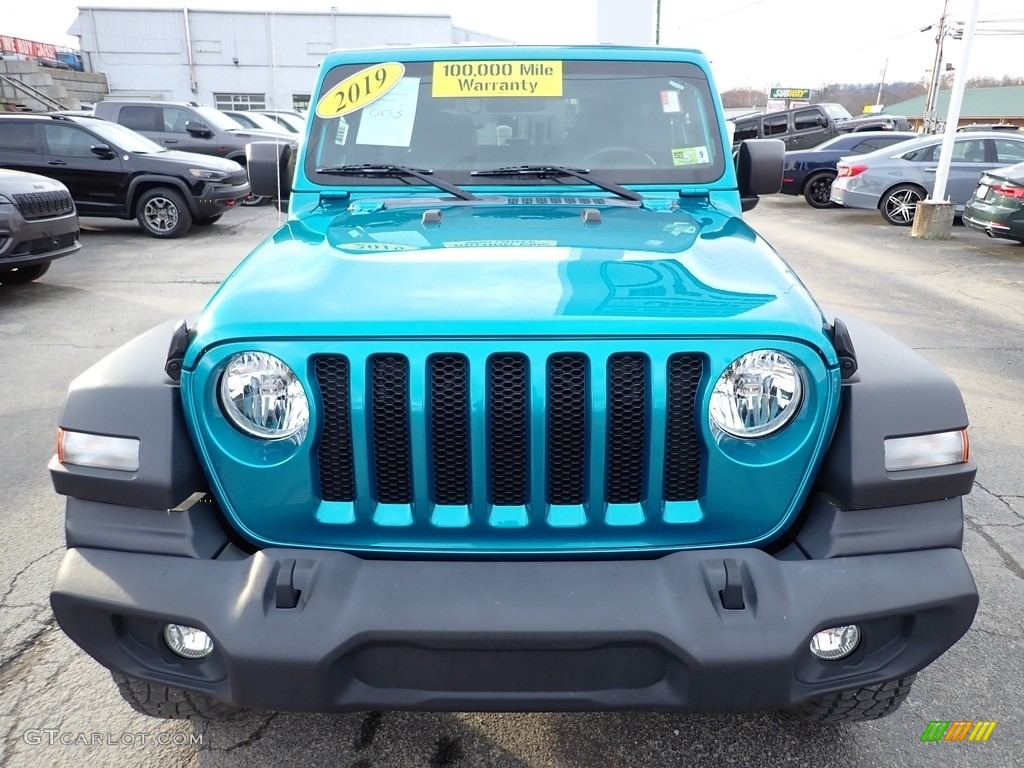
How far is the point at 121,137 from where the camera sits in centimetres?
1133

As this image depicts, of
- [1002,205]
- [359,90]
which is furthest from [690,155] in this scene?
[1002,205]

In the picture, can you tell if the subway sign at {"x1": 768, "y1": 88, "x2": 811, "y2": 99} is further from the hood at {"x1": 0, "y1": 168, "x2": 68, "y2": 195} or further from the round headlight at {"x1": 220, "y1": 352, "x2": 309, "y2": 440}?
the round headlight at {"x1": 220, "y1": 352, "x2": 309, "y2": 440}

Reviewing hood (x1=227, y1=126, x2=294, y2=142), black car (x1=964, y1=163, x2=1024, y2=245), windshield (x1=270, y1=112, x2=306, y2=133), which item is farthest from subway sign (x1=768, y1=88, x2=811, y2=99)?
black car (x1=964, y1=163, x2=1024, y2=245)

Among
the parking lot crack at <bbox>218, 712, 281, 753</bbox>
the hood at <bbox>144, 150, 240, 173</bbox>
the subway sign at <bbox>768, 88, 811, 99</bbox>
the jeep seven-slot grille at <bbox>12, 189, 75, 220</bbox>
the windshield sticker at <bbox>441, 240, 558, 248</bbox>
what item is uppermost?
the subway sign at <bbox>768, 88, 811, 99</bbox>

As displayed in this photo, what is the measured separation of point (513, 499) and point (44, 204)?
764 centimetres

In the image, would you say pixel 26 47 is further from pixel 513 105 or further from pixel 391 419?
pixel 391 419

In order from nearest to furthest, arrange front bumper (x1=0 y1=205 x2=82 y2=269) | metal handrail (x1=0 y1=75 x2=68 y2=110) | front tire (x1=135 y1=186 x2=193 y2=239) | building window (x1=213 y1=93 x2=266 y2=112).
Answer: front bumper (x1=0 y1=205 x2=82 y2=269), front tire (x1=135 y1=186 x2=193 y2=239), metal handrail (x1=0 y1=75 x2=68 y2=110), building window (x1=213 y1=93 x2=266 y2=112)

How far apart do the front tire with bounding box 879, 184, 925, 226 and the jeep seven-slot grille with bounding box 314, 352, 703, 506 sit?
1359 centimetres

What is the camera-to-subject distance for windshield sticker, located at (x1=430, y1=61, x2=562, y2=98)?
10.0 feet

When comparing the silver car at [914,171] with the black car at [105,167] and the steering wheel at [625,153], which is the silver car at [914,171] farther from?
the steering wheel at [625,153]

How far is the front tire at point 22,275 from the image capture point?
8.46 m

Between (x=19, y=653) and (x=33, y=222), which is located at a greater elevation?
(x=33, y=222)

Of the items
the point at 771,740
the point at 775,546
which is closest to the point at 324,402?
the point at 775,546

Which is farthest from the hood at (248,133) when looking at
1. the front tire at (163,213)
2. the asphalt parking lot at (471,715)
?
the asphalt parking lot at (471,715)
